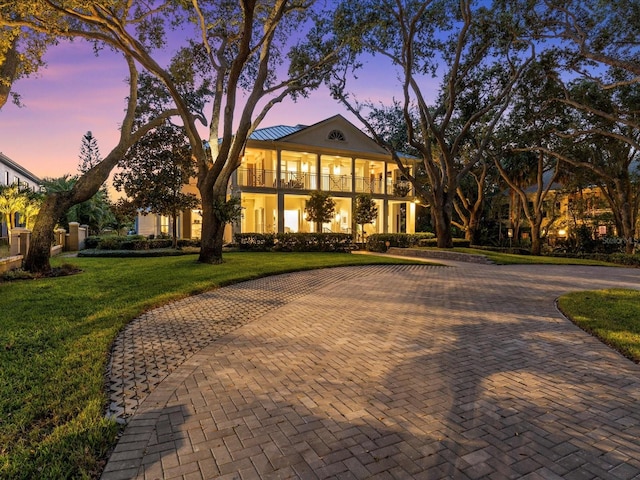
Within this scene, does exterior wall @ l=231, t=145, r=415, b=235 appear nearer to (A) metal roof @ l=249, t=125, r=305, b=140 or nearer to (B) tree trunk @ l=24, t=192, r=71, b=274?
(A) metal roof @ l=249, t=125, r=305, b=140

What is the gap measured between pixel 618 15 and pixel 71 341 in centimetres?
2146

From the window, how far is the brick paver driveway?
2001 centimetres

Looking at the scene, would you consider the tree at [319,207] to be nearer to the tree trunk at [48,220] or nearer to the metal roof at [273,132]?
the metal roof at [273,132]

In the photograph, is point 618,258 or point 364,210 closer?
point 618,258

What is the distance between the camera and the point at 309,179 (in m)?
24.6

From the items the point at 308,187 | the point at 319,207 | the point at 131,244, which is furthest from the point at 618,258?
the point at 131,244

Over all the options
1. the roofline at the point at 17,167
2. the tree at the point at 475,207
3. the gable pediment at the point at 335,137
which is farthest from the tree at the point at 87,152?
the tree at the point at 475,207

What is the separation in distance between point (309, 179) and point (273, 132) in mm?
4235

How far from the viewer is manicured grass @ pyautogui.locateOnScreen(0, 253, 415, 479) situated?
252 cm

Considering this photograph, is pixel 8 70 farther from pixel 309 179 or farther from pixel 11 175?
pixel 11 175

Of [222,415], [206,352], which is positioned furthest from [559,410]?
[206,352]

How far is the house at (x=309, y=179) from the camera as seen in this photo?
2342 cm

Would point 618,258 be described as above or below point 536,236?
below

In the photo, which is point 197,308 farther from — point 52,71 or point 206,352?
point 52,71
